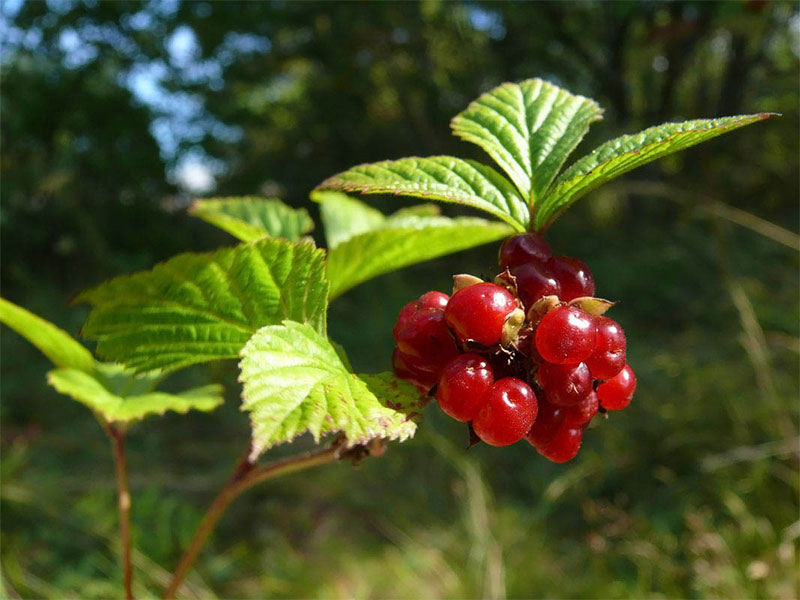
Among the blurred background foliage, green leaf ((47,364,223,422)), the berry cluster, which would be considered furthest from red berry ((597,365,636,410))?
the blurred background foliage

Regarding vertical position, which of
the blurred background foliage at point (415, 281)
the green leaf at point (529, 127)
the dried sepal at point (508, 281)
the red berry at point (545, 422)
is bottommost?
the blurred background foliage at point (415, 281)

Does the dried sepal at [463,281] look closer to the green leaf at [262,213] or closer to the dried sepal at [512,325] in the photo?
the dried sepal at [512,325]

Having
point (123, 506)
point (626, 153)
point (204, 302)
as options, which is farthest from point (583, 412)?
point (123, 506)

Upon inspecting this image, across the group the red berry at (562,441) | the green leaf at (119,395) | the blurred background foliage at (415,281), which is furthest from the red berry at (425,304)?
the blurred background foliage at (415,281)

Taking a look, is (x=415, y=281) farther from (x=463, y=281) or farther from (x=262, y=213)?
(x=463, y=281)

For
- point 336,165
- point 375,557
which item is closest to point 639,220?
point 336,165

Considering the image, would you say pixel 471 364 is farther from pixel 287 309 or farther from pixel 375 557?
pixel 375 557
